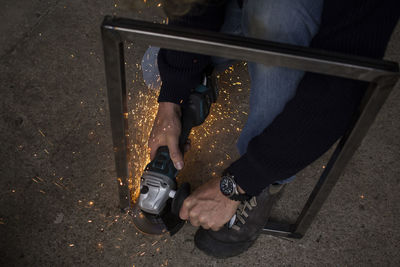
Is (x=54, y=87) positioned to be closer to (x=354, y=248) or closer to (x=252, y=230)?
(x=252, y=230)

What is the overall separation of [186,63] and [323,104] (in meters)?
0.48

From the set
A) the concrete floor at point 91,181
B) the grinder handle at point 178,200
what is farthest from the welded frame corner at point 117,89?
the concrete floor at point 91,181

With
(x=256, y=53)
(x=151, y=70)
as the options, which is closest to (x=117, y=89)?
(x=256, y=53)

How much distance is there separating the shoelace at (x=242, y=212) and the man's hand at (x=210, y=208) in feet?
0.24

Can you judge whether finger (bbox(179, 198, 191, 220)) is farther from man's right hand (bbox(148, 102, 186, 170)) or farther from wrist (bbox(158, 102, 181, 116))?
wrist (bbox(158, 102, 181, 116))

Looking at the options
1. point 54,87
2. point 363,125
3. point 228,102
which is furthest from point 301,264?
point 54,87

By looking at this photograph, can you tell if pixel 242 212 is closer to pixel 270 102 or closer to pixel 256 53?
pixel 270 102

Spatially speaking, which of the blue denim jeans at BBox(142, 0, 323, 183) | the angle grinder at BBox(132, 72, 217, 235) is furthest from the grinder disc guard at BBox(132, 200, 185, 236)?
the blue denim jeans at BBox(142, 0, 323, 183)

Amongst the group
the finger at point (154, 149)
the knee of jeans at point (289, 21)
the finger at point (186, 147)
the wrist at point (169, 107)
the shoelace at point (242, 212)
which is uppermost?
the knee of jeans at point (289, 21)

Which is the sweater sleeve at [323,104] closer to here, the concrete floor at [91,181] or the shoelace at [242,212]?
the shoelace at [242,212]

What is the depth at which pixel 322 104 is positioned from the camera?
835 millimetres

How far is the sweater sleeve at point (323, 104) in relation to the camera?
2.53 ft

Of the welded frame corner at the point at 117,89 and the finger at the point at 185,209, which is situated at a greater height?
the welded frame corner at the point at 117,89

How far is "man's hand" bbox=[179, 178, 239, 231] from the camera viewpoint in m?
1.06
